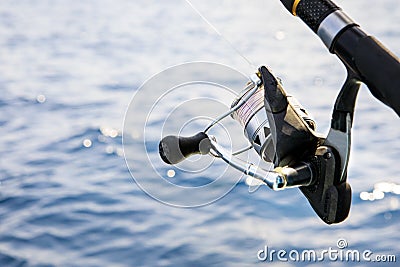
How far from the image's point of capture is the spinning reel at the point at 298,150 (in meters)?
1.75

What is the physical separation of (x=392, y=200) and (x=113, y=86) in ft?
11.2

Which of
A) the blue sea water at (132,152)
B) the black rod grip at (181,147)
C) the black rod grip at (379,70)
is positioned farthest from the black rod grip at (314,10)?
the blue sea water at (132,152)

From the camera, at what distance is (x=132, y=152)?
2.23 m

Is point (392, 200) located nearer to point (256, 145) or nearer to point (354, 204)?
point (354, 204)

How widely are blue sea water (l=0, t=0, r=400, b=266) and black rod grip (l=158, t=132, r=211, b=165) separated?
2.4 inches

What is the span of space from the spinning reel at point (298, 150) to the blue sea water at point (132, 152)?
168 mm

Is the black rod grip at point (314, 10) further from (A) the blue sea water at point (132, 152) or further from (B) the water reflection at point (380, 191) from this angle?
(B) the water reflection at point (380, 191)

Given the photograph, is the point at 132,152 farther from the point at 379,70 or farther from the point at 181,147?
the point at 379,70

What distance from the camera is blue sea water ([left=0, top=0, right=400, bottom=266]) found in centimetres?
495

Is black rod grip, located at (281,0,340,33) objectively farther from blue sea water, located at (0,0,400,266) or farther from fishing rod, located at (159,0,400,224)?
blue sea water, located at (0,0,400,266)

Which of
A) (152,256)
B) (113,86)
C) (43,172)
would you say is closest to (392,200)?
(152,256)

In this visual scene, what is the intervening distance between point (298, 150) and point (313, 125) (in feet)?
0.52

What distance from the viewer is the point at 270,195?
18.3 ft

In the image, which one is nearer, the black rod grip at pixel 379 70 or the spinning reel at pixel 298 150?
the black rod grip at pixel 379 70
